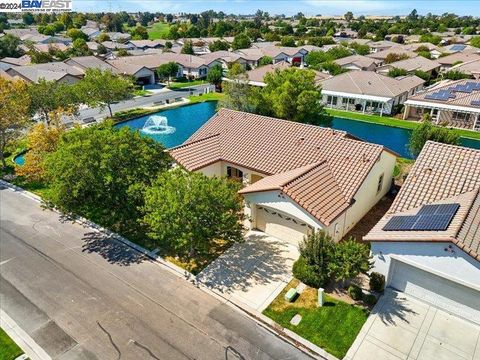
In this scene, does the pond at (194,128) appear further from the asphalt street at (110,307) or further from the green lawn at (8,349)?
the green lawn at (8,349)

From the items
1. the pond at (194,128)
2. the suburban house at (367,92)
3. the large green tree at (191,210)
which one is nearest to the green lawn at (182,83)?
the pond at (194,128)

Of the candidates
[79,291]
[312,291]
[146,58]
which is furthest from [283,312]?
[146,58]

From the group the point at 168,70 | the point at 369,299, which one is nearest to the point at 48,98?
the point at 168,70

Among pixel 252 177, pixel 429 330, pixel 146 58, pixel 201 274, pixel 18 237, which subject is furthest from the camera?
pixel 146 58

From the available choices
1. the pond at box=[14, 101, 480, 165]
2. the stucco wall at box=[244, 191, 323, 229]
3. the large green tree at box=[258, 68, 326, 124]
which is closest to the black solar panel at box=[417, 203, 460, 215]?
the stucco wall at box=[244, 191, 323, 229]

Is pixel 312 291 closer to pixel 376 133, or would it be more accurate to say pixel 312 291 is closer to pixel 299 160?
pixel 299 160
